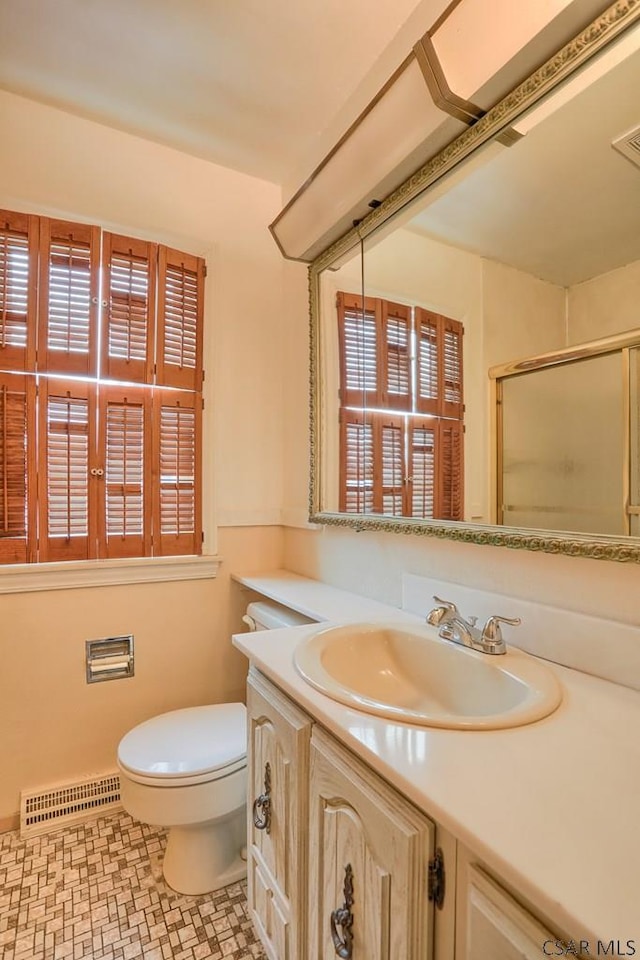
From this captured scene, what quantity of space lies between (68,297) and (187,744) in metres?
1.60

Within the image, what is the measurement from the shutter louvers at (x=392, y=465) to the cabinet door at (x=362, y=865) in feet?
2.49

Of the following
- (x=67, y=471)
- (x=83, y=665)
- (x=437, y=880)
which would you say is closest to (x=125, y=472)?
(x=67, y=471)

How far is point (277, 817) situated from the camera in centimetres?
99

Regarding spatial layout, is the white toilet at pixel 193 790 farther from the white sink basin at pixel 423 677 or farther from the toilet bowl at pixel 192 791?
the white sink basin at pixel 423 677

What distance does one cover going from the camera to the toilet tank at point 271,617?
1.61m

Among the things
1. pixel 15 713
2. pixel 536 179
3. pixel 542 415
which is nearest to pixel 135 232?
pixel 536 179

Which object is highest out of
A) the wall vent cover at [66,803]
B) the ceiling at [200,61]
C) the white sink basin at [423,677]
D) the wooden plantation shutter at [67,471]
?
the ceiling at [200,61]

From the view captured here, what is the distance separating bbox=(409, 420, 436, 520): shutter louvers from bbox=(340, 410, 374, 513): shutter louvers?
0.66ft

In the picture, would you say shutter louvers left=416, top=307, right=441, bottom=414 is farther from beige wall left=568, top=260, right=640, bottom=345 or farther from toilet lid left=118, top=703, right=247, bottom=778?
toilet lid left=118, top=703, right=247, bottom=778

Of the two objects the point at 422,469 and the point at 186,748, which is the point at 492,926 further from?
the point at 186,748

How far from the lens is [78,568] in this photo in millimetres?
1694

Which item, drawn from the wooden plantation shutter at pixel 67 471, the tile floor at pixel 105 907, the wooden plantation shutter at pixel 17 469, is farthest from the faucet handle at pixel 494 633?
the wooden plantation shutter at pixel 17 469

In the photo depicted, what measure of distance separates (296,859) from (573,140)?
61.2 inches

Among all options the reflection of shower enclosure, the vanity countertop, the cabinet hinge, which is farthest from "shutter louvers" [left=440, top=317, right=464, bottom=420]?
the cabinet hinge
